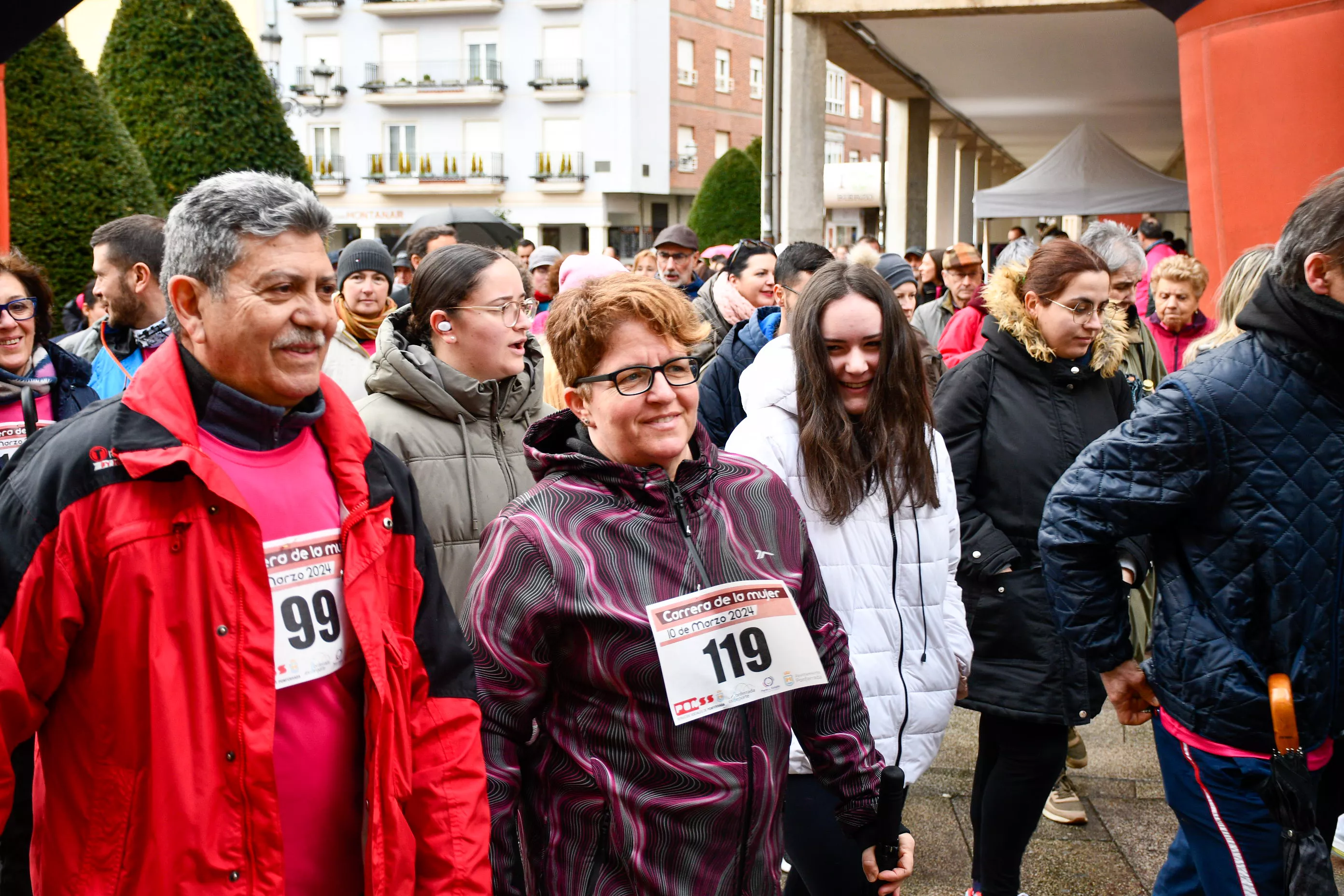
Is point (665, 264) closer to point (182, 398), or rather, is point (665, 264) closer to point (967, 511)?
point (967, 511)

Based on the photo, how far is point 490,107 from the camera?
4575 cm

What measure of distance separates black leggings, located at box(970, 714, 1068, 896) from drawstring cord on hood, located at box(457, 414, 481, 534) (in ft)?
5.56

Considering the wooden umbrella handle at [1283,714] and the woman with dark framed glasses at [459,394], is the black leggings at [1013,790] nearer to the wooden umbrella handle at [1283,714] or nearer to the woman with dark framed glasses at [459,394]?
the wooden umbrella handle at [1283,714]

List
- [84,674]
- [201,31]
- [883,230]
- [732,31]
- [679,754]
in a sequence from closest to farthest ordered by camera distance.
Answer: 1. [84,674]
2. [679,754]
3. [201,31]
4. [883,230]
5. [732,31]

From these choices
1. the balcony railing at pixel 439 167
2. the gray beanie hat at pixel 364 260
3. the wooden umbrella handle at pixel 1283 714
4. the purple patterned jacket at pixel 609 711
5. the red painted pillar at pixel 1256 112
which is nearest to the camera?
the purple patterned jacket at pixel 609 711

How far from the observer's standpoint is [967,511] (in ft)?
12.5

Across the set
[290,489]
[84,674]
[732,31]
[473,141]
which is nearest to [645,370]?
[290,489]

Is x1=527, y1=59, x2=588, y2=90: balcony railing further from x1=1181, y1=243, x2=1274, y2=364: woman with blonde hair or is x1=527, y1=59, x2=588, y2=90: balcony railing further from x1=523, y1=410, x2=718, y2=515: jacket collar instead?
x1=523, y1=410, x2=718, y2=515: jacket collar

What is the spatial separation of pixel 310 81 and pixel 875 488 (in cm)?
4754

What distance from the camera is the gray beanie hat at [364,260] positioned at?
5.80 metres

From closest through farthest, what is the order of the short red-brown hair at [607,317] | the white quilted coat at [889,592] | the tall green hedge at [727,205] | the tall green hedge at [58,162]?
the short red-brown hair at [607,317] → the white quilted coat at [889,592] → the tall green hedge at [58,162] → the tall green hedge at [727,205]

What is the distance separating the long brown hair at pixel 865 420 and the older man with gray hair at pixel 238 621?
3.82 feet

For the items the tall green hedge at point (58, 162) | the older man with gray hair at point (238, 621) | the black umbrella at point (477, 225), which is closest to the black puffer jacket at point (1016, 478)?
the older man with gray hair at point (238, 621)

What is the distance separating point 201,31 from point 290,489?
621 inches
